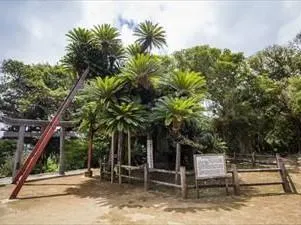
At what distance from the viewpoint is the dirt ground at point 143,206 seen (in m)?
7.34

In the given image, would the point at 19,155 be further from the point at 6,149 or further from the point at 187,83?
the point at 6,149

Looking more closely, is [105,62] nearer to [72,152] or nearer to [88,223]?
[72,152]

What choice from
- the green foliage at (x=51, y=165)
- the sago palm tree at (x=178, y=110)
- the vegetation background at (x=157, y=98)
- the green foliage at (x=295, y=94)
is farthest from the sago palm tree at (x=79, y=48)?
the green foliage at (x=295, y=94)

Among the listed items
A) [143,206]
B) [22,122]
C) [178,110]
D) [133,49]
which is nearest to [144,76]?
[178,110]

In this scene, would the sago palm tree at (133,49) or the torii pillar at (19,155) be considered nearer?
→ the torii pillar at (19,155)

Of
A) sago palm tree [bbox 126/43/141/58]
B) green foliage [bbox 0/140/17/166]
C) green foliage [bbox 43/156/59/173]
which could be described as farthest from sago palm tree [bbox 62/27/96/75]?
green foliage [bbox 0/140/17/166]

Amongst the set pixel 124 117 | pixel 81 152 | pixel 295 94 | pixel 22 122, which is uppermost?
pixel 295 94

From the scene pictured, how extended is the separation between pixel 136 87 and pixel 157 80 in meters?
1.00

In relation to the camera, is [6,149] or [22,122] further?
[6,149]

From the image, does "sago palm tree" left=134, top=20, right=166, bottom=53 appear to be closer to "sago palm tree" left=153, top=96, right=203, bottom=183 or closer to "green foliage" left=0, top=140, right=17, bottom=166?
"sago palm tree" left=153, top=96, right=203, bottom=183

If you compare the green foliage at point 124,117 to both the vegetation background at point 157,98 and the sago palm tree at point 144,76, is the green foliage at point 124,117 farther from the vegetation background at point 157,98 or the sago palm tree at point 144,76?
the sago palm tree at point 144,76

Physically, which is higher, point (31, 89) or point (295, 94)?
point (31, 89)

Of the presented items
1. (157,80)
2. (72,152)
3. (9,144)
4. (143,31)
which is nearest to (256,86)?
(143,31)

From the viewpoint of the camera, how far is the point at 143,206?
348 inches
